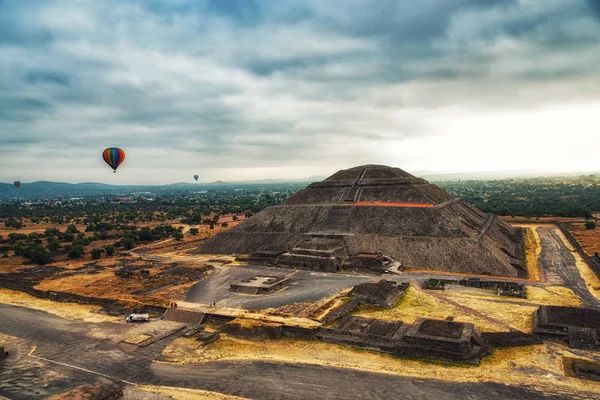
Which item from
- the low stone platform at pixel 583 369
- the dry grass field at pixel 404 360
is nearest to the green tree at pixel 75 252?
the dry grass field at pixel 404 360

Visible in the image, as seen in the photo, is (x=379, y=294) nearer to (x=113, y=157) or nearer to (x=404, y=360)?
(x=404, y=360)

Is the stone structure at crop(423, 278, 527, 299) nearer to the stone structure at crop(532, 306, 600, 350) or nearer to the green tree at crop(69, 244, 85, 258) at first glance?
the stone structure at crop(532, 306, 600, 350)

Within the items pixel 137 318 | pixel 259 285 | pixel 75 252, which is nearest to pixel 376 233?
pixel 259 285

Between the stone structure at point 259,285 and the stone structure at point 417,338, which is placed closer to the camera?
the stone structure at point 417,338

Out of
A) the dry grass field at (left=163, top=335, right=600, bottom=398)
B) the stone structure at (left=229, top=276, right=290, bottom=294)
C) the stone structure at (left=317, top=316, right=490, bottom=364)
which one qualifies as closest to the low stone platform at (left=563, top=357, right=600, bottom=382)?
the dry grass field at (left=163, top=335, right=600, bottom=398)

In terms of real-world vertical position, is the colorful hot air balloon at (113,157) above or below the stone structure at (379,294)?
above

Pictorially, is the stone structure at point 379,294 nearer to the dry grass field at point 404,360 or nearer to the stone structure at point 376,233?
the dry grass field at point 404,360
